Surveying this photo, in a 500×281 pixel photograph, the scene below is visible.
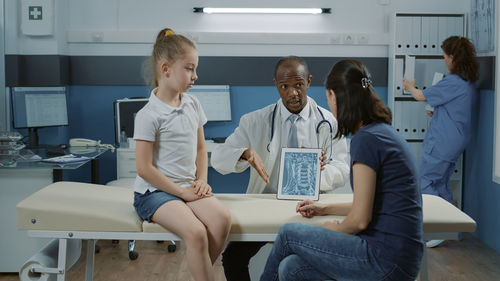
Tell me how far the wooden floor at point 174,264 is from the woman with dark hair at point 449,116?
0.22 metres

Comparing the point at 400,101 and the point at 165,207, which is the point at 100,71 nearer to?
the point at 400,101

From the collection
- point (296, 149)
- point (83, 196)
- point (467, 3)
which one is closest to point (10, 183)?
point (83, 196)

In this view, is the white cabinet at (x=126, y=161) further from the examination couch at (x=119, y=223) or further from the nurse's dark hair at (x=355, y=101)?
the nurse's dark hair at (x=355, y=101)

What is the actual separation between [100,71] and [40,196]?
8.42ft

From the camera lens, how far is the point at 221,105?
4.41 m

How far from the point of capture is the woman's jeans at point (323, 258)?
1.65 meters

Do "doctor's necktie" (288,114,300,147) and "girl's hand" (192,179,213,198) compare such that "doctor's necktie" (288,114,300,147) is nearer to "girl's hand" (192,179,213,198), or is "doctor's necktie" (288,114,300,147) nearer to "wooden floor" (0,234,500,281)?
"girl's hand" (192,179,213,198)

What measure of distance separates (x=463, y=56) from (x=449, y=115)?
393 mm

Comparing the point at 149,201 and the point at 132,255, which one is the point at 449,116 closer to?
the point at 132,255

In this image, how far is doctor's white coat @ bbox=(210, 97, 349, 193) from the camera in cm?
234

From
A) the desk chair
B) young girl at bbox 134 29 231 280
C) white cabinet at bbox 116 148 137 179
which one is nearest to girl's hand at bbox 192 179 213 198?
young girl at bbox 134 29 231 280

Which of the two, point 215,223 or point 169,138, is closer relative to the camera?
point 215,223

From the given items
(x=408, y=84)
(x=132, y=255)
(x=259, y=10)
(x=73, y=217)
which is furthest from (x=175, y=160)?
(x=259, y=10)

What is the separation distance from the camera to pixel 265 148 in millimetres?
2471
